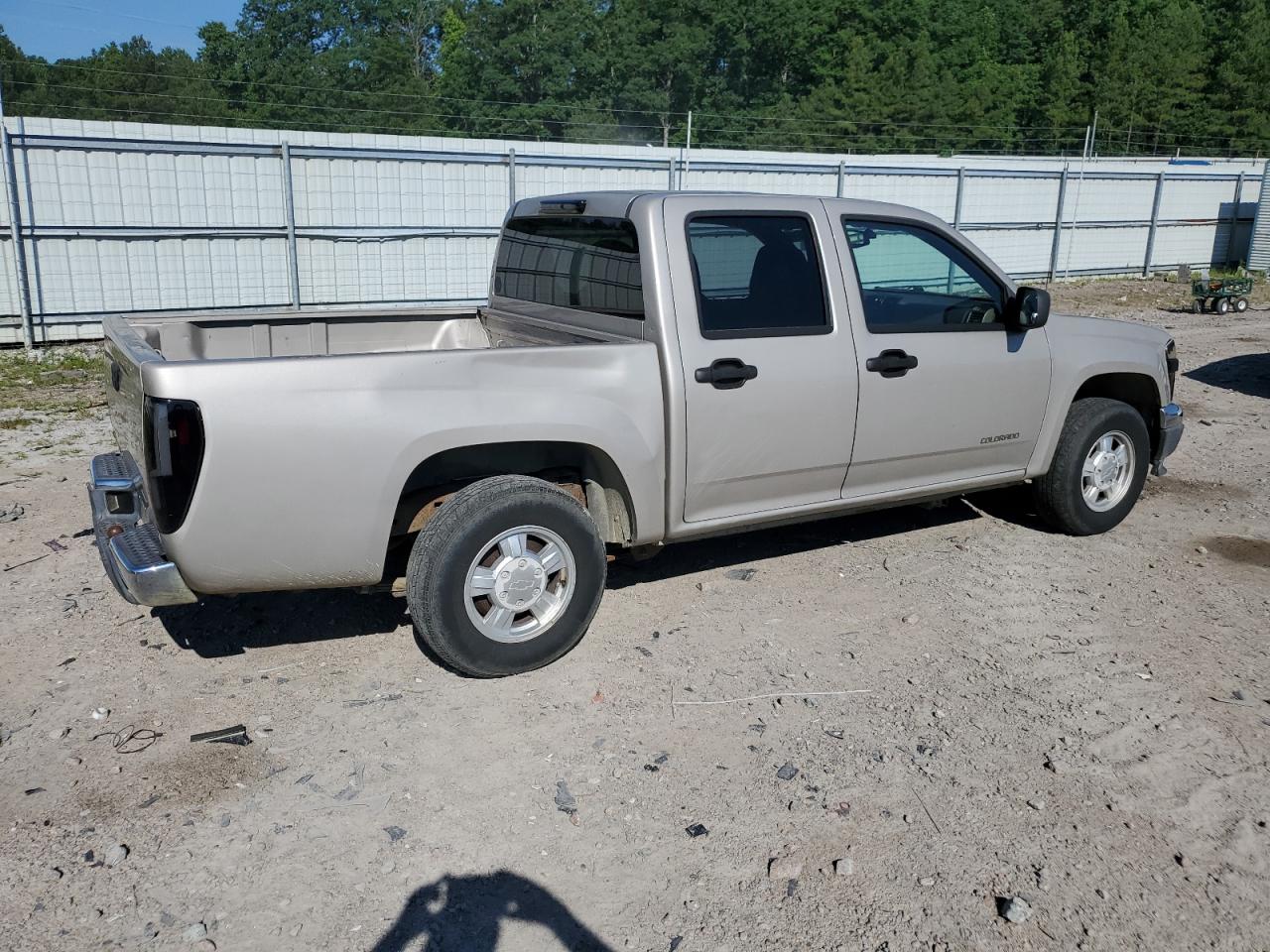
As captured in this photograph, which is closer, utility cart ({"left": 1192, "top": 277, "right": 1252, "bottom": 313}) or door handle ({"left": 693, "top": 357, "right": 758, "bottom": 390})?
door handle ({"left": 693, "top": 357, "right": 758, "bottom": 390})

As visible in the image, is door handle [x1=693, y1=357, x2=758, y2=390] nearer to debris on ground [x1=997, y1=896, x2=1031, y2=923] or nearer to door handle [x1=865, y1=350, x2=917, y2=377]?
door handle [x1=865, y1=350, x2=917, y2=377]

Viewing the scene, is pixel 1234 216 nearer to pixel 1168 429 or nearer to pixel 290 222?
pixel 290 222

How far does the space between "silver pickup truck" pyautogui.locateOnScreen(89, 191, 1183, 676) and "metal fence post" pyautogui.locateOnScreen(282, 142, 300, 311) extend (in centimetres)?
787

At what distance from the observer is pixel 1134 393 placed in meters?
6.29

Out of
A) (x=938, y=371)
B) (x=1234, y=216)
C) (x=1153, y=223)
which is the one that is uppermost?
(x=1234, y=216)

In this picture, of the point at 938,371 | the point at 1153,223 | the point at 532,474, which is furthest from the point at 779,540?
the point at 1153,223

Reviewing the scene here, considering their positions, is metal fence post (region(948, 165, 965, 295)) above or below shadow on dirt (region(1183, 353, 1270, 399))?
above

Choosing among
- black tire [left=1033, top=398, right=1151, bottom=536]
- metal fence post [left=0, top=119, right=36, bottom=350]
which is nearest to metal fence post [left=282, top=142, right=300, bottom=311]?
metal fence post [left=0, top=119, right=36, bottom=350]

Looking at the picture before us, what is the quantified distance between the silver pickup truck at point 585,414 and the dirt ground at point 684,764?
501 millimetres

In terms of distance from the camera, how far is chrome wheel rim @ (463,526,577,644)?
420 cm

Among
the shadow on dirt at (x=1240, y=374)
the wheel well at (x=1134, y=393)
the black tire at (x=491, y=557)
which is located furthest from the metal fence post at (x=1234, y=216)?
the black tire at (x=491, y=557)

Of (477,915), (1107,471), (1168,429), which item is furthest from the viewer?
(1168,429)

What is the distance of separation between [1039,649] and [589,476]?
210cm

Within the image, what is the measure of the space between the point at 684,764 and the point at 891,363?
219 centimetres
